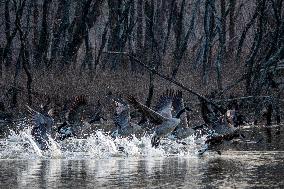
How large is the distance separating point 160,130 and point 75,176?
133 inches

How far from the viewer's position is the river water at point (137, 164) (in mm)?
11617

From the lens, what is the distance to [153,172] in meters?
12.7

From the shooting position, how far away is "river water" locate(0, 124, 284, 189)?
1162cm

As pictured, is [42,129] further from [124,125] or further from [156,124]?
[156,124]

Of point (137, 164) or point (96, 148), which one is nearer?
point (137, 164)

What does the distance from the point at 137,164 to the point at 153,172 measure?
1.22 metres

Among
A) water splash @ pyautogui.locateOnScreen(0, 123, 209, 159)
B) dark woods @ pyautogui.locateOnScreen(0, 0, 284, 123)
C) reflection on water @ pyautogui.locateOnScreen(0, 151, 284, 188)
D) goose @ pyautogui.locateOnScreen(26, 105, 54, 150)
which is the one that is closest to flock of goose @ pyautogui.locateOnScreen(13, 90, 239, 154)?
goose @ pyautogui.locateOnScreen(26, 105, 54, 150)

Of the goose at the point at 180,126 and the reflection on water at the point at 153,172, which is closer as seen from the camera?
the reflection on water at the point at 153,172

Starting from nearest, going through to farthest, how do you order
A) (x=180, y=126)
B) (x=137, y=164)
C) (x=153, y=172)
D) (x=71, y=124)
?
(x=153, y=172), (x=137, y=164), (x=180, y=126), (x=71, y=124)

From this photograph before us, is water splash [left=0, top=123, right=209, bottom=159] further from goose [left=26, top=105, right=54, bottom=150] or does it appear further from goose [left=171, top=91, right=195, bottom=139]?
goose [left=171, top=91, right=195, bottom=139]

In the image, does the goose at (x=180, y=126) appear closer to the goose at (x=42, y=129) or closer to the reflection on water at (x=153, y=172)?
the reflection on water at (x=153, y=172)

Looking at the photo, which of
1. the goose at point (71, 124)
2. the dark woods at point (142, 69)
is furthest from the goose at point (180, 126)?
the goose at point (71, 124)

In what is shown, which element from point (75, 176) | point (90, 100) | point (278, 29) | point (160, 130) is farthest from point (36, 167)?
point (90, 100)

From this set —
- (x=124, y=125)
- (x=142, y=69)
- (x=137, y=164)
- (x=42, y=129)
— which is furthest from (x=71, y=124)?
(x=142, y=69)
